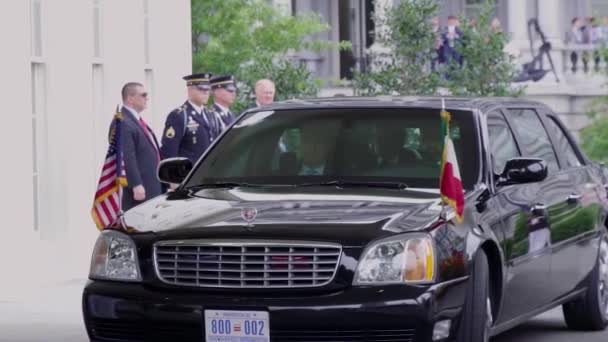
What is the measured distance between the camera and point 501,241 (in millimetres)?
9852

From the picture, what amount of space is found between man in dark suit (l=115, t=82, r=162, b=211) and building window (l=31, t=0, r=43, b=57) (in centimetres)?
134

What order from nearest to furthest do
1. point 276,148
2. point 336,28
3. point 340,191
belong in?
point 340,191
point 276,148
point 336,28

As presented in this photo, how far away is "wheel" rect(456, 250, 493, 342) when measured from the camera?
9.12 meters

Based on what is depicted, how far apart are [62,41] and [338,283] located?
8.22 metres

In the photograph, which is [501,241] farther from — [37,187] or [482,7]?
[482,7]

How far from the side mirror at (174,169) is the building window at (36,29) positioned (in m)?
5.55

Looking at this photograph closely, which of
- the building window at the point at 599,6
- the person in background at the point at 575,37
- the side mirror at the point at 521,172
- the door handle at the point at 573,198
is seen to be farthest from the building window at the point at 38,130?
the building window at the point at 599,6

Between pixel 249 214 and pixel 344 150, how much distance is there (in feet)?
3.89

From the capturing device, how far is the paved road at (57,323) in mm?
11906

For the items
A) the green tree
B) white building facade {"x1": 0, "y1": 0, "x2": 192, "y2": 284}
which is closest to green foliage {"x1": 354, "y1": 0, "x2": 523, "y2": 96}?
the green tree

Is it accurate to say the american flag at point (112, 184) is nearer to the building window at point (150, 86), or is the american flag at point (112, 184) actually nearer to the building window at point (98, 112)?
the building window at point (98, 112)

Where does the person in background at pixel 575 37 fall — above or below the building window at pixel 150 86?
above

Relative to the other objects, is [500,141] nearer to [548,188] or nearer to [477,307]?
[548,188]

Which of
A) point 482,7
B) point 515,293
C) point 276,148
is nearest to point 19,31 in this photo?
point 276,148
